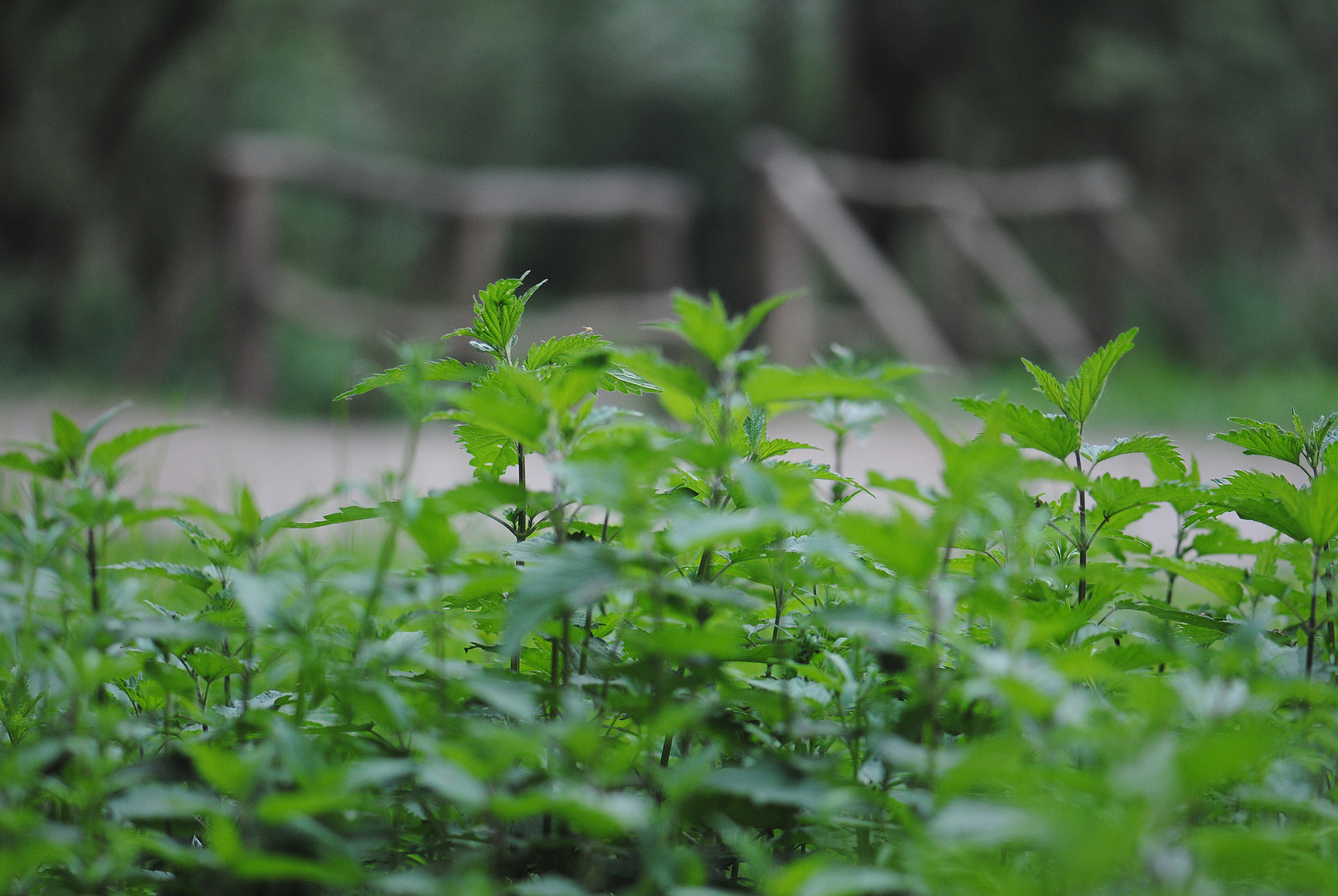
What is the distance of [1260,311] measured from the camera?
28.8 feet

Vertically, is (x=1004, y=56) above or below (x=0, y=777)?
above

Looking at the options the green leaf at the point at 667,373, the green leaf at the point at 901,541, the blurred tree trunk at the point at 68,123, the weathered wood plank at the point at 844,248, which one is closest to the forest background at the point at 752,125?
the blurred tree trunk at the point at 68,123

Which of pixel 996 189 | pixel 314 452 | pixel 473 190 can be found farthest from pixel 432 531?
pixel 996 189

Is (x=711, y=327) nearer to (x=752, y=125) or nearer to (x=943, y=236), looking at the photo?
(x=943, y=236)

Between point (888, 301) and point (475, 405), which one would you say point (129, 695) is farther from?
point (888, 301)

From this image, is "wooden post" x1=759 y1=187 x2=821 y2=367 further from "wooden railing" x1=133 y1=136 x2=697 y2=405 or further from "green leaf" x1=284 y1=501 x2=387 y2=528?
"green leaf" x1=284 y1=501 x2=387 y2=528

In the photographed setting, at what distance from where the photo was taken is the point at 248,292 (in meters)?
6.22

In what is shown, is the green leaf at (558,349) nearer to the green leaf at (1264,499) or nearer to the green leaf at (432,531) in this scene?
the green leaf at (432,531)

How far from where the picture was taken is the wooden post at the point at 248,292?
20.2 ft

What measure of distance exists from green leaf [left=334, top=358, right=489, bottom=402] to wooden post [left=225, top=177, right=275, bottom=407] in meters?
5.56

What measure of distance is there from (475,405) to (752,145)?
6049 mm

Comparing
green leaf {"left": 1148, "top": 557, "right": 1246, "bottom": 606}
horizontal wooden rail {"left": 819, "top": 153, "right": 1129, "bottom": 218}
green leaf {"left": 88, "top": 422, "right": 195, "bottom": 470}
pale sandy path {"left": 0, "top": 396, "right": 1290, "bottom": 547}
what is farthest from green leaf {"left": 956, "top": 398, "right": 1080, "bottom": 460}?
horizontal wooden rail {"left": 819, "top": 153, "right": 1129, "bottom": 218}

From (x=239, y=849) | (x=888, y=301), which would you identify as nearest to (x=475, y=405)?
(x=239, y=849)

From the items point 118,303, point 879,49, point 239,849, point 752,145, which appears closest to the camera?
point 239,849
